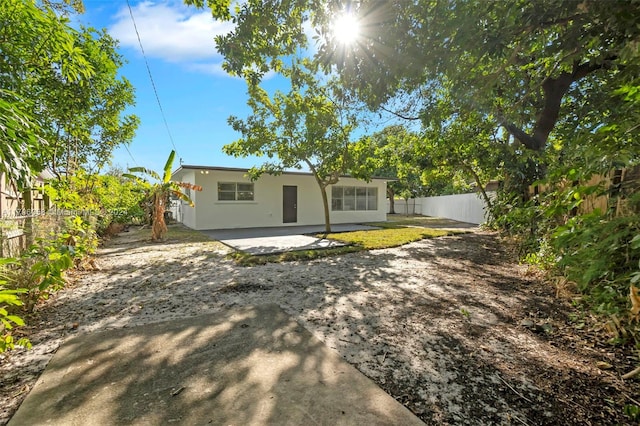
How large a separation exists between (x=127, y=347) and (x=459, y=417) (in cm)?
296

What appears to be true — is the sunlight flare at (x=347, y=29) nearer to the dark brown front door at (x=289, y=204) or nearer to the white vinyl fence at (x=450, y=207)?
the dark brown front door at (x=289, y=204)

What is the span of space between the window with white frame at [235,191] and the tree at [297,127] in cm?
290

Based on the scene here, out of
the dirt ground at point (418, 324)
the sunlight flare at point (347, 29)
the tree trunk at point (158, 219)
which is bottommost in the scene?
the dirt ground at point (418, 324)

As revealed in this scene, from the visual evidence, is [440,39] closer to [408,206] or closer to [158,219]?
[158,219]

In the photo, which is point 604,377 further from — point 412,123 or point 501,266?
point 412,123

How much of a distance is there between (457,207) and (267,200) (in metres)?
15.0

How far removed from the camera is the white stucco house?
13.8m

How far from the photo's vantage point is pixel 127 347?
281 cm

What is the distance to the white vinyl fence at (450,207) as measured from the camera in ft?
63.0

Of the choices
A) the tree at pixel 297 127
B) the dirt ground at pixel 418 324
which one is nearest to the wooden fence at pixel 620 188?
the dirt ground at pixel 418 324

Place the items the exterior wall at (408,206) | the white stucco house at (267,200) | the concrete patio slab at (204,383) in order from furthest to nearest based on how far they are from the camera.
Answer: the exterior wall at (408,206) < the white stucco house at (267,200) < the concrete patio slab at (204,383)

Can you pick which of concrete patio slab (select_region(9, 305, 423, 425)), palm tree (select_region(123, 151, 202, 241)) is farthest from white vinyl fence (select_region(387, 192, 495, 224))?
concrete patio slab (select_region(9, 305, 423, 425))

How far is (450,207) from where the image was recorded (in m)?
23.2

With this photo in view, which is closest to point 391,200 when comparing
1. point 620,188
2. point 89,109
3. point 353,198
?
point 353,198
